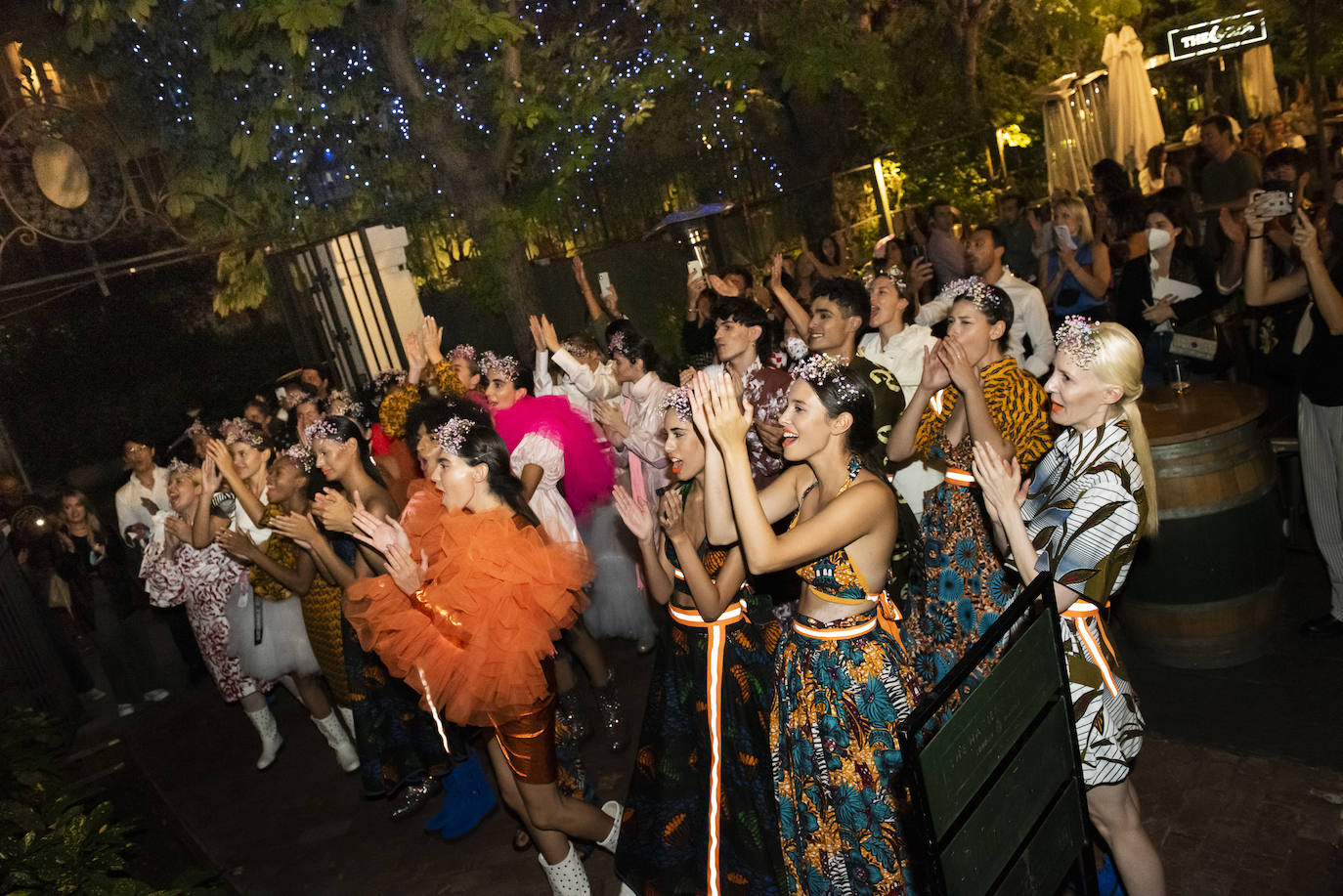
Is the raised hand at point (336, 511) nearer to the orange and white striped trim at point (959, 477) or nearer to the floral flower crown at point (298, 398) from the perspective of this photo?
the orange and white striped trim at point (959, 477)

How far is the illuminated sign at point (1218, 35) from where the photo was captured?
11.2m

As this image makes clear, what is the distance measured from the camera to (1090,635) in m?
2.94

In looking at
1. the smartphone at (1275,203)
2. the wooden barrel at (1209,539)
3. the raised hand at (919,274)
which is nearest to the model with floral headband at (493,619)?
the wooden barrel at (1209,539)

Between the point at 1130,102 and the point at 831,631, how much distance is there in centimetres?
1125

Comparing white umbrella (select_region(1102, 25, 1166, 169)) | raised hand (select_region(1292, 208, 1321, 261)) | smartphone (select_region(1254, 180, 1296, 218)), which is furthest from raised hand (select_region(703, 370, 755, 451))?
white umbrella (select_region(1102, 25, 1166, 169))

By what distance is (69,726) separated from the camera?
7.90 metres

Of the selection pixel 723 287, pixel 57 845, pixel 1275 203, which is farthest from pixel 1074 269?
pixel 57 845

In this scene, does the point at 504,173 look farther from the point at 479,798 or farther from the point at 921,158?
the point at 479,798

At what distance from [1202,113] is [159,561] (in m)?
13.7

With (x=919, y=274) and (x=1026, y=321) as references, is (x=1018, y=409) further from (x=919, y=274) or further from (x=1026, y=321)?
(x=919, y=274)

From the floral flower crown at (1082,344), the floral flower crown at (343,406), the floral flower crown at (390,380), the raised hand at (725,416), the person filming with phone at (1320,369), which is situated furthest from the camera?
the floral flower crown at (390,380)

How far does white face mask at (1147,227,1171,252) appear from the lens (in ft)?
20.5

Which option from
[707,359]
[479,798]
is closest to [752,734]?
[479,798]

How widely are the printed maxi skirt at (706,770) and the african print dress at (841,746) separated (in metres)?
0.34
